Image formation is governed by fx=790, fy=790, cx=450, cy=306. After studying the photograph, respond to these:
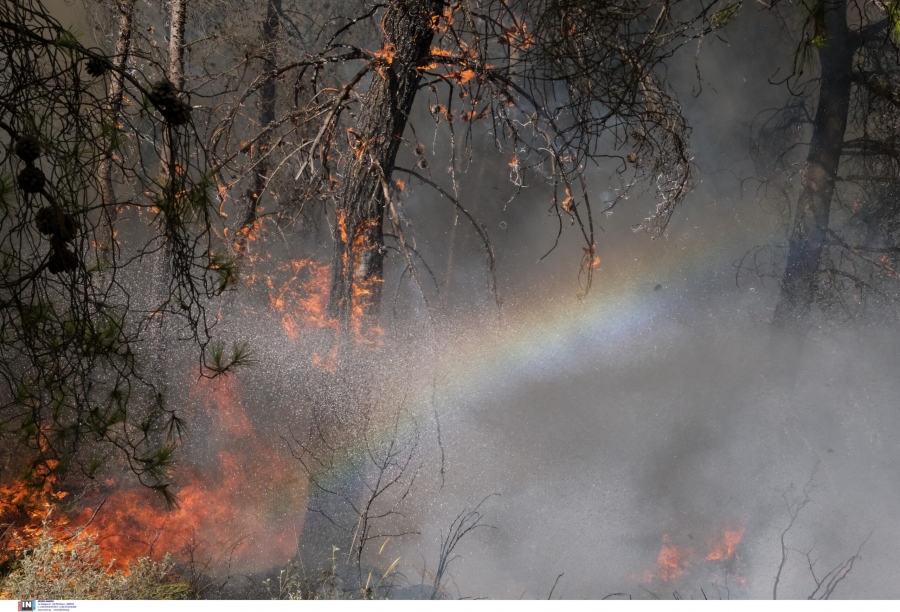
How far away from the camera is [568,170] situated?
6.57ft

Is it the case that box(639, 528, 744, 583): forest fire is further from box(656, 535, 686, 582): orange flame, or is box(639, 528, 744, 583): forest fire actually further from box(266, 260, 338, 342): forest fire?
box(266, 260, 338, 342): forest fire

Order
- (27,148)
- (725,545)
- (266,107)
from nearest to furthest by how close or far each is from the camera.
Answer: (27,148) < (725,545) < (266,107)

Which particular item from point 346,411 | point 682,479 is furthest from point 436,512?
point 682,479

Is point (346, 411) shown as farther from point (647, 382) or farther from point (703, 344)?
point (703, 344)

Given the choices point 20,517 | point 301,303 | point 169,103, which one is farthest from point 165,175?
point 20,517

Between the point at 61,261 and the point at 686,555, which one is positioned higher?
the point at 61,261

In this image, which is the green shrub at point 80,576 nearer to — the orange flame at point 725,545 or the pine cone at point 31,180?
the pine cone at point 31,180

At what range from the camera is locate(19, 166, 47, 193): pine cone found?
1.15 meters

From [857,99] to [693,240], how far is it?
0.54 m

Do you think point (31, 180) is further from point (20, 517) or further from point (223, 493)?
point (20, 517)

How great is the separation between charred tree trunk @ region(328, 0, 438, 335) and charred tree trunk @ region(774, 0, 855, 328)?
979mm

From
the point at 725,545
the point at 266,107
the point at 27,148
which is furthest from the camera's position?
the point at 266,107

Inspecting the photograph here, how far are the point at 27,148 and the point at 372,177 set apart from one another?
3.13 feet

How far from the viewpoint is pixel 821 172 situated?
1949 millimetres
